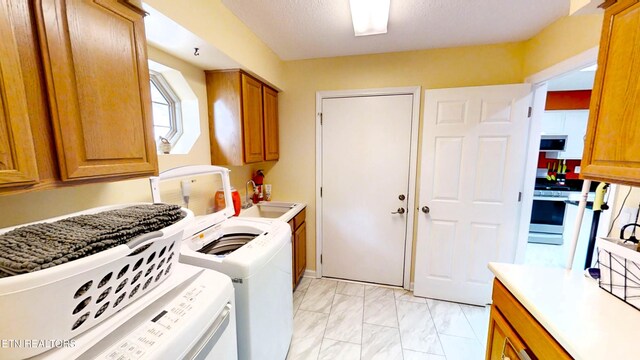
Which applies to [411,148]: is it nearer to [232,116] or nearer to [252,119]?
[252,119]

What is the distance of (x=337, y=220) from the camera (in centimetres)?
254

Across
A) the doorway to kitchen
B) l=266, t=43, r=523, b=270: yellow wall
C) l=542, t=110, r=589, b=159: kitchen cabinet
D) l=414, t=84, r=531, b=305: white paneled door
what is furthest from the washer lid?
l=542, t=110, r=589, b=159: kitchen cabinet

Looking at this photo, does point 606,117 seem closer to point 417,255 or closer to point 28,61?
point 417,255

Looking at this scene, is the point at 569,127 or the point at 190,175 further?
the point at 569,127

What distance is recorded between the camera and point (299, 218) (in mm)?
2365

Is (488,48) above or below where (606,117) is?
above

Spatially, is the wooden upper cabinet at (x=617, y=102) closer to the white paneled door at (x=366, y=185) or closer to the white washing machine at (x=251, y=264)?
the white paneled door at (x=366, y=185)

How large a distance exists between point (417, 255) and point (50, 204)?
8.42 ft

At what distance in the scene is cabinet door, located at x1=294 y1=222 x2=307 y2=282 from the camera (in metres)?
2.32

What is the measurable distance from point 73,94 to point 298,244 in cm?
193

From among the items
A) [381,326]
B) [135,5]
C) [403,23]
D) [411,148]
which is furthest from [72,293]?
[411,148]

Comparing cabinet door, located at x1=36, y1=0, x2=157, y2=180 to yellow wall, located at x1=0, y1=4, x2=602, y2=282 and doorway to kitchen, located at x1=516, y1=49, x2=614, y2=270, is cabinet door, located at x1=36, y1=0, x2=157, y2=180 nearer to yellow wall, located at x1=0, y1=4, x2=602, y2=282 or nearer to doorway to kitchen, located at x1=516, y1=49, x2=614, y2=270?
yellow wall, located at x1=0, y1=4, x2=602, y2=282

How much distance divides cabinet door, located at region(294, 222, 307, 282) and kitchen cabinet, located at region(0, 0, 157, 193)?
5.04ft

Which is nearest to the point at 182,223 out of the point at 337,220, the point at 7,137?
the point at 7,137
